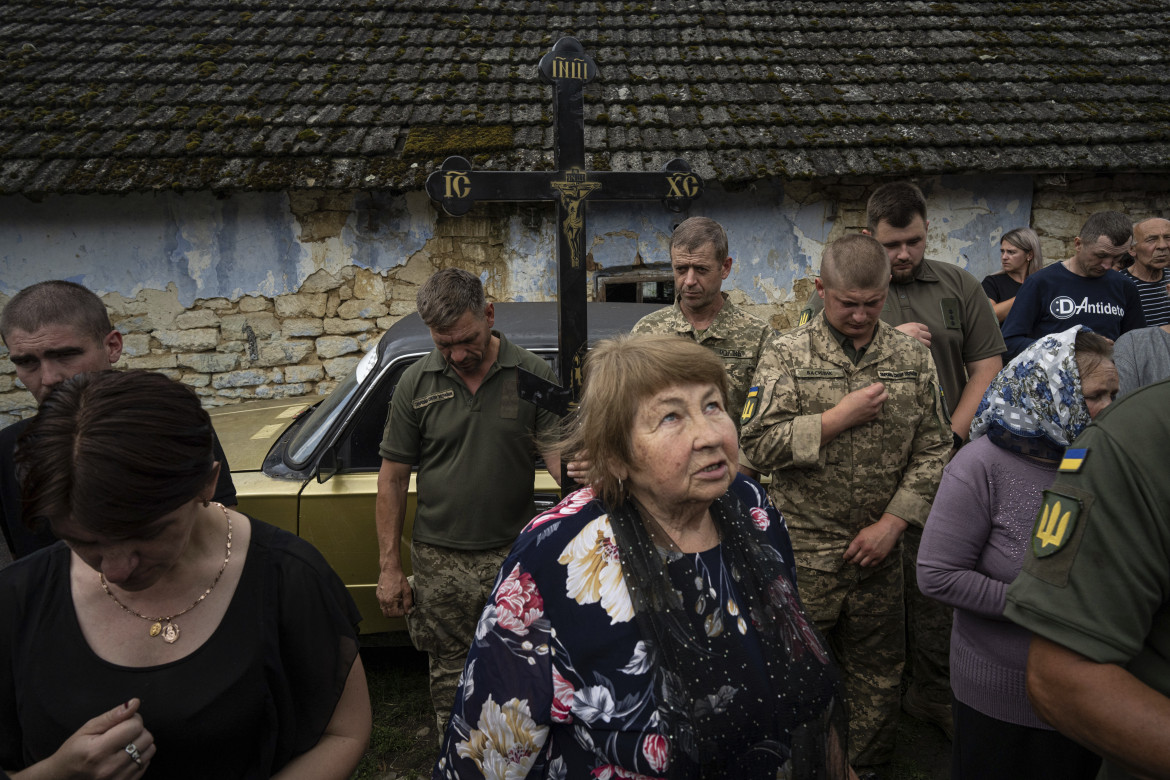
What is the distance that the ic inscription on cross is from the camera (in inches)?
106

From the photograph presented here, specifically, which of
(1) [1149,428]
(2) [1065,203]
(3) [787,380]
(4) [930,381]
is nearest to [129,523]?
(1) [1149,428]

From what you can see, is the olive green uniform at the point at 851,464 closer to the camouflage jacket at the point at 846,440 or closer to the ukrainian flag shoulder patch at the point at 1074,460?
the camouflage jacket at the point at 846,440

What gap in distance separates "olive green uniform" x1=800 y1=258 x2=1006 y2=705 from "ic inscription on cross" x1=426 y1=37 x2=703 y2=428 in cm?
108

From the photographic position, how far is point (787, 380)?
2.69m

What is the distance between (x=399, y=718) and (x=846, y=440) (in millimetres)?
2404

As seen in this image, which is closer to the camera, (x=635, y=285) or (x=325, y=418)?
(x=325, y=418)

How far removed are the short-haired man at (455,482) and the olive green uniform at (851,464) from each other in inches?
35.5

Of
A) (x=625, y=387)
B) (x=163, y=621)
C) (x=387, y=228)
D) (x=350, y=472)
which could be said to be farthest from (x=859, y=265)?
(x=387, y=228)

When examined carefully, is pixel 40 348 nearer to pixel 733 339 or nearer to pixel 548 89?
pixel 733 339

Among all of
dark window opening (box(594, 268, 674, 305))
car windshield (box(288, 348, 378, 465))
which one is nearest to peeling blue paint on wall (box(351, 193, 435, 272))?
dark window opening (box(594, 268, 674, 305))

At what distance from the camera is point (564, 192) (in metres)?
2.75

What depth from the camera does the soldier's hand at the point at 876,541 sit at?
2607mm

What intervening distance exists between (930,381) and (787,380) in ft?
1.75

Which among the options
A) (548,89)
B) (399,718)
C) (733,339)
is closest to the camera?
(733,339)
